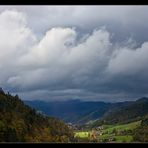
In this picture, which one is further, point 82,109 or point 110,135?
point 82,109

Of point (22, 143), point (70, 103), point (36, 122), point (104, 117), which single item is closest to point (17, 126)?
point (36, 122)

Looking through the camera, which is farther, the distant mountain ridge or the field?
the distant mountain ridge

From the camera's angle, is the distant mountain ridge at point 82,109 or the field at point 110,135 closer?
the field at point 110,135

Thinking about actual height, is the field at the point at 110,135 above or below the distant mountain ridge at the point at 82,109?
below

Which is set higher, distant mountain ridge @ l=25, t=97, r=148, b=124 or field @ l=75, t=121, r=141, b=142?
distant mountain ridge @ l=25, t=97, r=148, b=124

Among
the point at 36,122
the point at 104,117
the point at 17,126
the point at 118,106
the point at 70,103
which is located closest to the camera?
the point at 17,126

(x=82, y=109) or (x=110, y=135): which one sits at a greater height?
(x=82, y=109)
